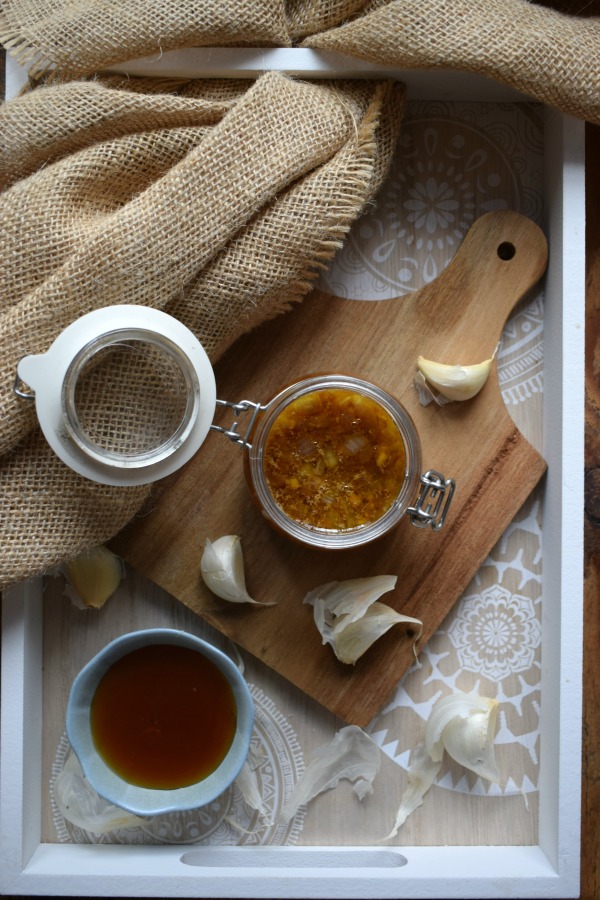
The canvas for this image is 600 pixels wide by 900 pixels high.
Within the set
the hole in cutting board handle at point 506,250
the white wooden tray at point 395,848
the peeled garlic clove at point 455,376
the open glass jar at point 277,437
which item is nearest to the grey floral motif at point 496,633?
the white wooden tray at point 395,848

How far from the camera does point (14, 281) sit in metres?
0.83

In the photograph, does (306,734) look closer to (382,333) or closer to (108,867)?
(108,867)

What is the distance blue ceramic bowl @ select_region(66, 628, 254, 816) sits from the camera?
2.75ft

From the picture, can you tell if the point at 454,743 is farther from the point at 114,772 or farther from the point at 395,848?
the point at 114,772

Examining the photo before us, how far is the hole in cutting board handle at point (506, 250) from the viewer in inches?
36.1

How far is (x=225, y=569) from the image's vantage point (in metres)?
0.87

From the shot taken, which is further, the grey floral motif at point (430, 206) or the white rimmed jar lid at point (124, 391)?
the grey floral motif at point (430, 206)

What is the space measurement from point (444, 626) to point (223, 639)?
26 centimetres

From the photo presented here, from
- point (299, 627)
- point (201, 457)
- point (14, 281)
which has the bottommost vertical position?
point (299, 627)

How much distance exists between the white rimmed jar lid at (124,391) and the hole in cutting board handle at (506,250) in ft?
1.24

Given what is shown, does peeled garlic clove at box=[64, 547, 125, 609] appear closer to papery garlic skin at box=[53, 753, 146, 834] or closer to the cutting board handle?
papery garlic skin at box=[53, 753, 146, 834]

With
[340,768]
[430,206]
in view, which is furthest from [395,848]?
[430,206]

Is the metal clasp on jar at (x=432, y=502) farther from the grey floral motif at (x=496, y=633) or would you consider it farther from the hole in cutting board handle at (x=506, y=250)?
the hole in cutting board handle at (x=506, y=250)

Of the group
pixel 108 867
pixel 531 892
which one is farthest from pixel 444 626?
pixel 108 867
